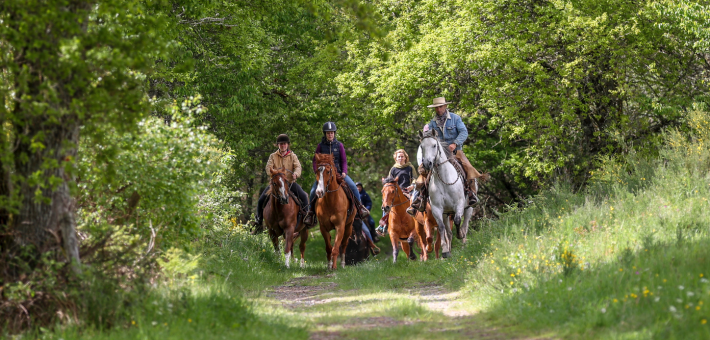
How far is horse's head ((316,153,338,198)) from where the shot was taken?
14.6 m

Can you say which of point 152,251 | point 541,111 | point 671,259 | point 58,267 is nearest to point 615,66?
point 541,111

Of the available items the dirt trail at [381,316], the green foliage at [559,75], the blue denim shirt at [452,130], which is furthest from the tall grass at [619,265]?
the green foliage at [559,75]

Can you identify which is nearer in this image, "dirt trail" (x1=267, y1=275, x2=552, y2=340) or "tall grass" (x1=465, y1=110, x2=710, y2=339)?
"tall grass" (x1=465, y1=110, x2=710, y2=339)

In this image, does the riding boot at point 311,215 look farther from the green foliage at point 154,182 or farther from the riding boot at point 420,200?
the green foliage at point 154,182

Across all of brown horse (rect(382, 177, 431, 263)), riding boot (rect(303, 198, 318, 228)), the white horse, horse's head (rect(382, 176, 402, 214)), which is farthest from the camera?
brown horse (rect(382, 177, 431, 263))

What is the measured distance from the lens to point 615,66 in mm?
21547

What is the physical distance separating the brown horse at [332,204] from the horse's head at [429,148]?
2.09 meters

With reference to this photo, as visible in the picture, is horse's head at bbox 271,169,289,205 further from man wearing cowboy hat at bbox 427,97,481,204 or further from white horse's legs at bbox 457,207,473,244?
white horse's legs at bbox 457,207,473,244

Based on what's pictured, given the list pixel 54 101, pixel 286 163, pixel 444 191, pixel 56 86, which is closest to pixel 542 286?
pixel 54 101

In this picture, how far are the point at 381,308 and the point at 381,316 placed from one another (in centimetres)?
41

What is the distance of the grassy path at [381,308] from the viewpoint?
25.0 feet

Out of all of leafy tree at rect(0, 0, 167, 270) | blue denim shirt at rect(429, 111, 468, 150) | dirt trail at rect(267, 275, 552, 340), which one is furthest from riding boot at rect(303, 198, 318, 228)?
leafy tree at rect(0, 0, 167, 270)

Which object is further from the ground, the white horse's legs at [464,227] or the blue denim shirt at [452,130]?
the blue denim shirt at [452,130]

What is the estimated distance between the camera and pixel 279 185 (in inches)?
605
